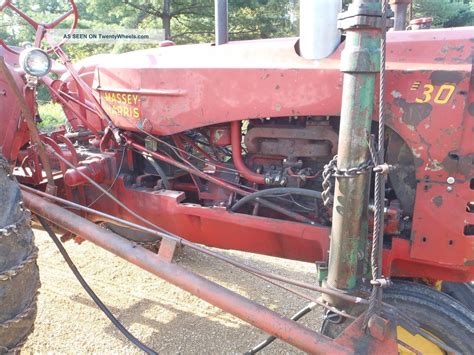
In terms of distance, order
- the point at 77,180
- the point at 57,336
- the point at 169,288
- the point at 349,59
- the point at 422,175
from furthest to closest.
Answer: the point at 169,288 → the point at 57,336 → the point at 77,180 → the point at 422,175 → the point at 349,59

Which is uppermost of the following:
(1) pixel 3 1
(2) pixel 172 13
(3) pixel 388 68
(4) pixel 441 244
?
(2) pixel 172 13

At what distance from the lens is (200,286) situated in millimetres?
1888

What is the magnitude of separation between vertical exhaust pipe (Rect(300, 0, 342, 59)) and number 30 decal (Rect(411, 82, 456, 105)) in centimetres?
40

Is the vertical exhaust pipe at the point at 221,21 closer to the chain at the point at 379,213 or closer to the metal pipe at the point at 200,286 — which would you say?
the chain at the point at 379,213

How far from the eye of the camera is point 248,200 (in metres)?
2.22

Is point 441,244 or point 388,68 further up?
point 388,68

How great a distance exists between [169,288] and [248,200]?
4.61ft

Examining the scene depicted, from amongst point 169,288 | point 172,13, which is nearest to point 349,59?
point 169,288

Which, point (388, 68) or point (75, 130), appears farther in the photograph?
point (75, 130)

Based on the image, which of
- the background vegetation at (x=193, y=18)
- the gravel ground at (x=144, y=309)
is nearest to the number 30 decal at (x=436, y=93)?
the gravel ground at (x=144, y=309)

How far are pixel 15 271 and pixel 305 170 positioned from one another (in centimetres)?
132

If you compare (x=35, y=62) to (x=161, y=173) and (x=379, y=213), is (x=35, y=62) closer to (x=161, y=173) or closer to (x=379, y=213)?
(x=161, y=173)

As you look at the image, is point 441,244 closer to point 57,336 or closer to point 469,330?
point 469,330

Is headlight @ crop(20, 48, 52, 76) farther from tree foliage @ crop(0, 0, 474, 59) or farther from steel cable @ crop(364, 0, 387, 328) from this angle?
tree foliage @ crop(0, 0, 474, 59)
